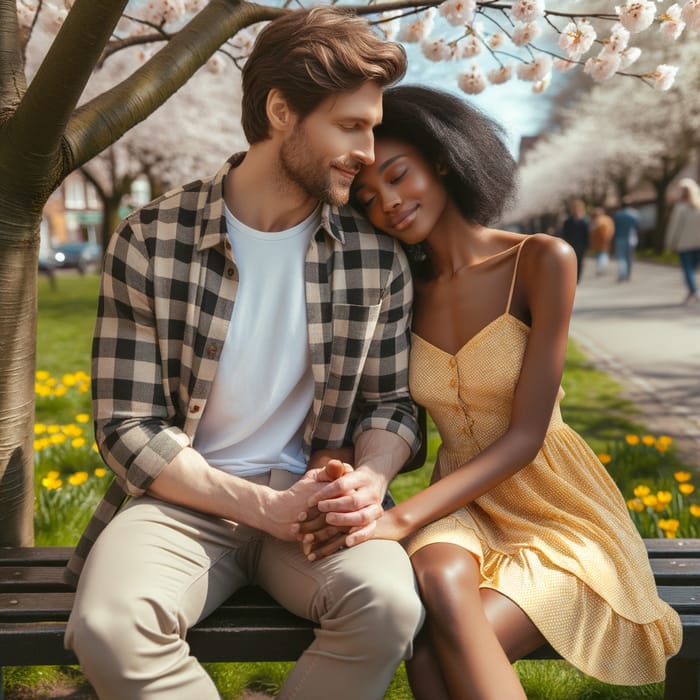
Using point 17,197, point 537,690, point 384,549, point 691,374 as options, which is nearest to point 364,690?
point 384,549

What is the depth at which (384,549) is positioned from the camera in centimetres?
208

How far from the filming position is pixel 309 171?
2359 mm

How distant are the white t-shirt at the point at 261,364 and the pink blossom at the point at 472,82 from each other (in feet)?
5.86

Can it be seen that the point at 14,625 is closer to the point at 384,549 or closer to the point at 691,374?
the point at 384,549

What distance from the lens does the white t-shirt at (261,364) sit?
2.38 meters

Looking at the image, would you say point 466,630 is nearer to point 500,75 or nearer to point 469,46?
point 469,46

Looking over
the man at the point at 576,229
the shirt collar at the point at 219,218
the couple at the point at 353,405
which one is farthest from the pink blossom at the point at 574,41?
the man at the point at 576,229

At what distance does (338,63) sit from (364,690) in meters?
1.53

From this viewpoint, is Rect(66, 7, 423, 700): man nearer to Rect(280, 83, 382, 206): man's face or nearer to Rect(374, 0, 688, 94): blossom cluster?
Rect(280, 83, 382, 206): man's face

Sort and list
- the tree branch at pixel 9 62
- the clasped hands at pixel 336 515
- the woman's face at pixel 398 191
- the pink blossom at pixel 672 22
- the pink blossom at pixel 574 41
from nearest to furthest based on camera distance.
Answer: the clasped hands at pixel 336 515 < the woman's face at pixel 398 191 < the tree branch at pixel 9 62 < the pink blossom at pixel 672 22 < the pink blossom at pixel 574 41

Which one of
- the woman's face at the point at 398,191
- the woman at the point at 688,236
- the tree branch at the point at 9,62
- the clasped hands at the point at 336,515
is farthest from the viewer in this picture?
the woman at the point at 688,236

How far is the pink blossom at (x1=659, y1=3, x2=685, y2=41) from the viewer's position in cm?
322

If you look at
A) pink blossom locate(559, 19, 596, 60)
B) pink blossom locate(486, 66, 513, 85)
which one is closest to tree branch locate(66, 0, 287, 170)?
pink blossom locate(559, 19, 596, 60)

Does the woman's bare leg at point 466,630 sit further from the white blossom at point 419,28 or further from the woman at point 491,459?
the white blossom at point 419,28
